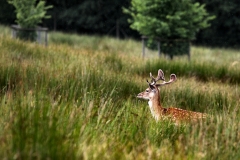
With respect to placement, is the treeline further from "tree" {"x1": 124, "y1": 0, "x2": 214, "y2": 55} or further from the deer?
the deer

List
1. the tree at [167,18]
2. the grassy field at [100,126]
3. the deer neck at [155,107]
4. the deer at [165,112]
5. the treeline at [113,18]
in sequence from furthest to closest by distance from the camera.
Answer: the treeline at [113,18] < the tree at [167,18] < the deer neck at [155,107] < the deer at [165,112] < the grassy field at [100,126]

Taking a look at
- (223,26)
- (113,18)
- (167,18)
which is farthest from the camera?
(113,18)

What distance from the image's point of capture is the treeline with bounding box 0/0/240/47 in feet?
102

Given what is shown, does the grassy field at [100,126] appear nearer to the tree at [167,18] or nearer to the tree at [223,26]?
the tree at [167,18]

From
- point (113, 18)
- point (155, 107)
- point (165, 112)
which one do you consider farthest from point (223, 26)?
point (165, 112)

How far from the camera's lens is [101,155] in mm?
2797

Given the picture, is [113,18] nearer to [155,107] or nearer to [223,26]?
[223,26]

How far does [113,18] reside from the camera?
33.3m

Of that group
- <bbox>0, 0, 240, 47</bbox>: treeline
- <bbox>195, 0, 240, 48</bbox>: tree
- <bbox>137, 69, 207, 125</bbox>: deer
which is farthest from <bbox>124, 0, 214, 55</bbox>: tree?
<bbox>195, 0, 240, 48</bbox>: tree

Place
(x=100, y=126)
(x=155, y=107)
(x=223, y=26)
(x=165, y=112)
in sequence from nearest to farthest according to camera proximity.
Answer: (x=100, y=126)
(x=165, y=112)
(x=155, y=107)
(x=223, y=26)

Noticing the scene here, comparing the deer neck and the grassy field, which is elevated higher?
the grassy field

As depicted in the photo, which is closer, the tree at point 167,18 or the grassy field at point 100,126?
the grassy field at point 100,126

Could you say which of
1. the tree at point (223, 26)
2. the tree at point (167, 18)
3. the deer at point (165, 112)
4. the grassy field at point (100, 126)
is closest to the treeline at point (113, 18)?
the tree at point (223, 26)

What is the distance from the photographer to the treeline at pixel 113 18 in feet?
102
